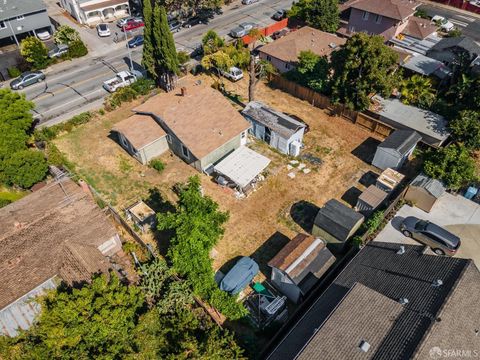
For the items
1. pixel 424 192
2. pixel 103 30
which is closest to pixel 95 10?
pixel 103 30

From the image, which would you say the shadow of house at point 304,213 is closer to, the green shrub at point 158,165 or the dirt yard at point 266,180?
the dirt yard at point 266,180

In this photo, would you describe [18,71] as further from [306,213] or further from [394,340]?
[394,340]

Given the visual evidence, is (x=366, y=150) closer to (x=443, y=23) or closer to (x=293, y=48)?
(x=293, y=48)

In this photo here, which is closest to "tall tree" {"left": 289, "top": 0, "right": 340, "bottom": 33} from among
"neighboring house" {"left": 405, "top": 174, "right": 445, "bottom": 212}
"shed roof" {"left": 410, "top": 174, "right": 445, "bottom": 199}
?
"neighboring house" {"left": 405, "top": 174, "right": 445, "bottom": 212}

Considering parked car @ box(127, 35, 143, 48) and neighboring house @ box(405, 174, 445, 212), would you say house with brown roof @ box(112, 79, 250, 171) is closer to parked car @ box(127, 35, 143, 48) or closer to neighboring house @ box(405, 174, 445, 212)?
neighboring house @ box(405, 174, 445, 212)

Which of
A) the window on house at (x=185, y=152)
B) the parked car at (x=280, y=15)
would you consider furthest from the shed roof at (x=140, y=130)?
the parked car at (x=280, y=15)

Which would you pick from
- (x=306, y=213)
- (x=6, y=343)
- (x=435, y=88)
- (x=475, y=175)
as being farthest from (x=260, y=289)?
(x=435, y=88)
